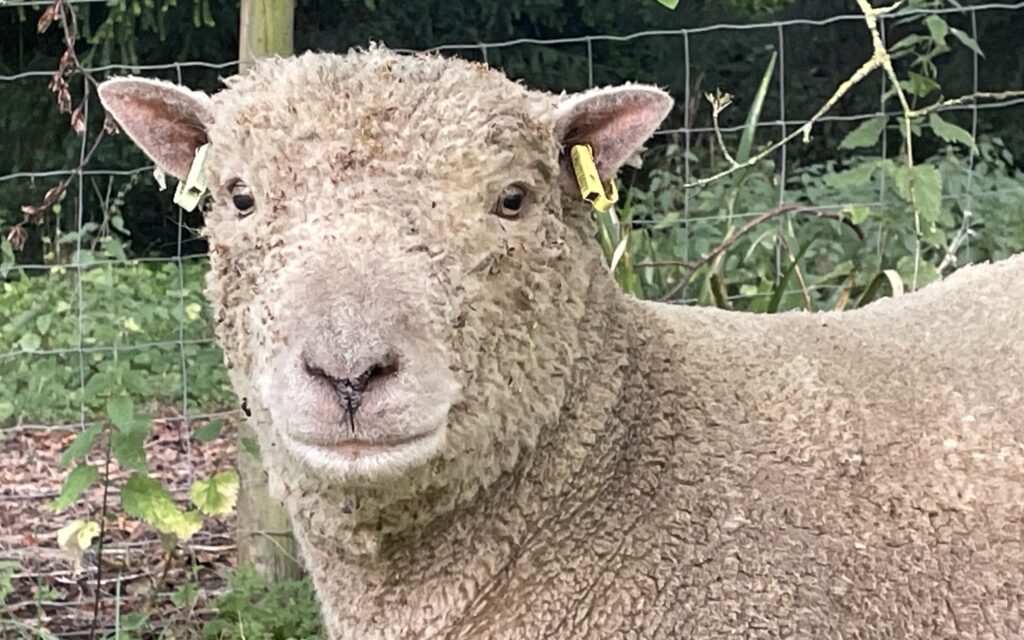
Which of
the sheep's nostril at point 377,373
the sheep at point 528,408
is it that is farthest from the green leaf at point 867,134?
the sheep's nostril at point 377,373

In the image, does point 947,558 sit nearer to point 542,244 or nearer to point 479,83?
point 542,244

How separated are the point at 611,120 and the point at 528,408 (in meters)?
0.55

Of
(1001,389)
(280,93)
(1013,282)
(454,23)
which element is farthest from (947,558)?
(454,23)

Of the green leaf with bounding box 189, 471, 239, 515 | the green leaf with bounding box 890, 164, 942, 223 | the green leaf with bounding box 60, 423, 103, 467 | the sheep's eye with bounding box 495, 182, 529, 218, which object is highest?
the sheep's eye with bounding box 495, 182, 529, 218

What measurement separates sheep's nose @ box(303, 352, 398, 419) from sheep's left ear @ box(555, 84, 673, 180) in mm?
624

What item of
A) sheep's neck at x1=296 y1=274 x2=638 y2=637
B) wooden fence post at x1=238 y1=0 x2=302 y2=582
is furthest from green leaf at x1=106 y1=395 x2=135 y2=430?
sheep's neck at x1=296 y1=274 x2=638 y2=637

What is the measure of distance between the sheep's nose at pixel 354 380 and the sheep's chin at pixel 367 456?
0.22ft

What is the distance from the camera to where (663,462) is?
7.45 feet

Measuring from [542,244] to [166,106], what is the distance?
748mm

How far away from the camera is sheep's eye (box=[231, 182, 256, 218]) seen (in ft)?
6.85

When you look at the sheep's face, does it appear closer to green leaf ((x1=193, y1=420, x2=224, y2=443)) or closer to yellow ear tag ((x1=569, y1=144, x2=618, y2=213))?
yellow ear tag ((x1=569, y1=144, x2=618, y2=213))

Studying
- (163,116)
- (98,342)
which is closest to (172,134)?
(163,116)

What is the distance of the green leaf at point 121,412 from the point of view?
3277mm

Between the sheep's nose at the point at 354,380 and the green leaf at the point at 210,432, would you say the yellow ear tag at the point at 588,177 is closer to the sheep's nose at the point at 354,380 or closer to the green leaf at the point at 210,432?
the sheep's nose at the point at 354,380
